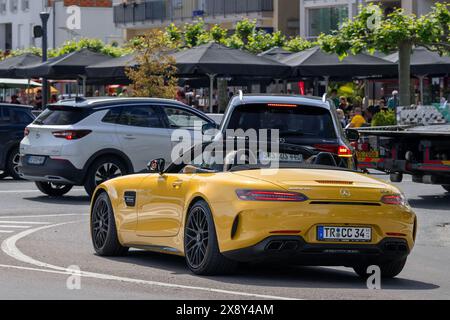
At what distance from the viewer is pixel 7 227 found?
17.2 metres

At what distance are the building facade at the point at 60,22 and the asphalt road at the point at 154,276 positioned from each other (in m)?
75.7

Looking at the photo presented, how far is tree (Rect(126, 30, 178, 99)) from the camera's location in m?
38.4

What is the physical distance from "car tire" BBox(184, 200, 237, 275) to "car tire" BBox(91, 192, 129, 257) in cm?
175

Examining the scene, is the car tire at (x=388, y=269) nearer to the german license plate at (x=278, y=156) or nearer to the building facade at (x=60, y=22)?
the german license plate at (x=278, y=156)

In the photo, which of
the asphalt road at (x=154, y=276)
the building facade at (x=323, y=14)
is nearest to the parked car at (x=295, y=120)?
the asphalt road at (x=154, y=276)

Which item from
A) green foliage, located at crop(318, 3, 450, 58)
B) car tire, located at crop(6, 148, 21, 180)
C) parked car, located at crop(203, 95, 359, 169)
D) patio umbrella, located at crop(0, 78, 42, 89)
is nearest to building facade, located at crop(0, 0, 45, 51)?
Result: patio umbrella, located at crop(0, 78, 42, 89)

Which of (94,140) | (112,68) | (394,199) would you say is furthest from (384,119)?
(394,199)

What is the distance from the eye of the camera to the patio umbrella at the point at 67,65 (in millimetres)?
41156

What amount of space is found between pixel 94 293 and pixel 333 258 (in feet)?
7.30

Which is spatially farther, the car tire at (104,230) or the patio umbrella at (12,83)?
the patio umbrella at (12,83)

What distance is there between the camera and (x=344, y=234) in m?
11.4

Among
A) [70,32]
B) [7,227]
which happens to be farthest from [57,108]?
[70,32]

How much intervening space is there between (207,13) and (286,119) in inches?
2220
